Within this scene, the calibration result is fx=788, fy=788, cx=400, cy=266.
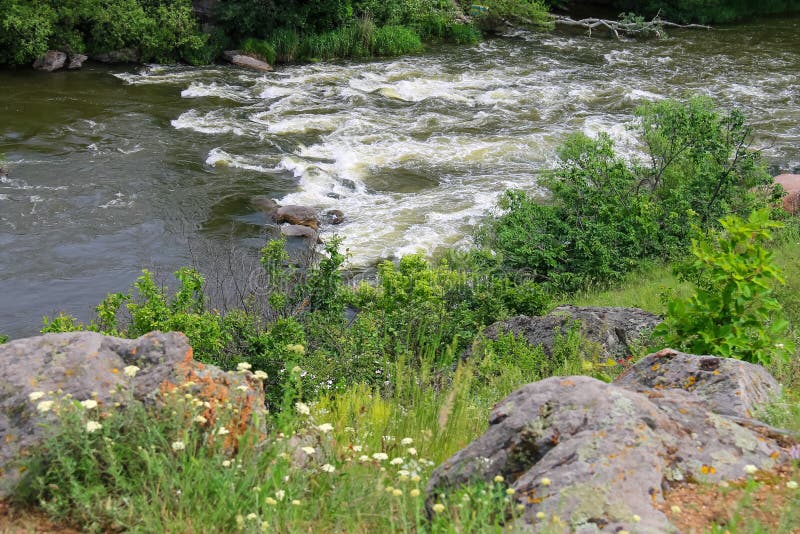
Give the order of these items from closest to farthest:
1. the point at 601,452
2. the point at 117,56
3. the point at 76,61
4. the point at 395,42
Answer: the point at 601,452 < the point at 76,61 < the point at 117,56 < the point at 395,42

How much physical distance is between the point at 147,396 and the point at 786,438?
11.0 ft

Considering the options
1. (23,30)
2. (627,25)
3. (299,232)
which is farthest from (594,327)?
(627,25)

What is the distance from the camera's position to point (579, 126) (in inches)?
778

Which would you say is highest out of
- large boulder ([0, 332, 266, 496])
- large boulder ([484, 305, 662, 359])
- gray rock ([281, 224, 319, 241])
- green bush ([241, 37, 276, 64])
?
large boulder ([0, 332, 266, 496])

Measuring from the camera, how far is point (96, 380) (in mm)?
4289

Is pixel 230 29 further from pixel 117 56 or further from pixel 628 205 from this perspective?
pixel 628 205

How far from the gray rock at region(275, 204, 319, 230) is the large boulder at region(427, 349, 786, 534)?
1104 cm

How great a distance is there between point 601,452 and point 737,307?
2.74 m

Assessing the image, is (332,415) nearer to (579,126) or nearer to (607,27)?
(579,126)

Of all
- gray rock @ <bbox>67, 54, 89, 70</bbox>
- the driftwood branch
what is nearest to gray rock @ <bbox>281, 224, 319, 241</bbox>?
gray rock @ <bbox>67, 54, 89, 70</bbox>

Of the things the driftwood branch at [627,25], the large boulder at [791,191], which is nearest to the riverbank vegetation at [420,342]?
the large boulder at [791,191]

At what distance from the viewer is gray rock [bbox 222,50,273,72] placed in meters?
25.3

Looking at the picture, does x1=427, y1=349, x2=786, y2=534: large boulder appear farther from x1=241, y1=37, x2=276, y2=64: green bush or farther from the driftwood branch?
the driftwood branch

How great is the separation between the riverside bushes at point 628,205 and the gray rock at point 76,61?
1645cm
